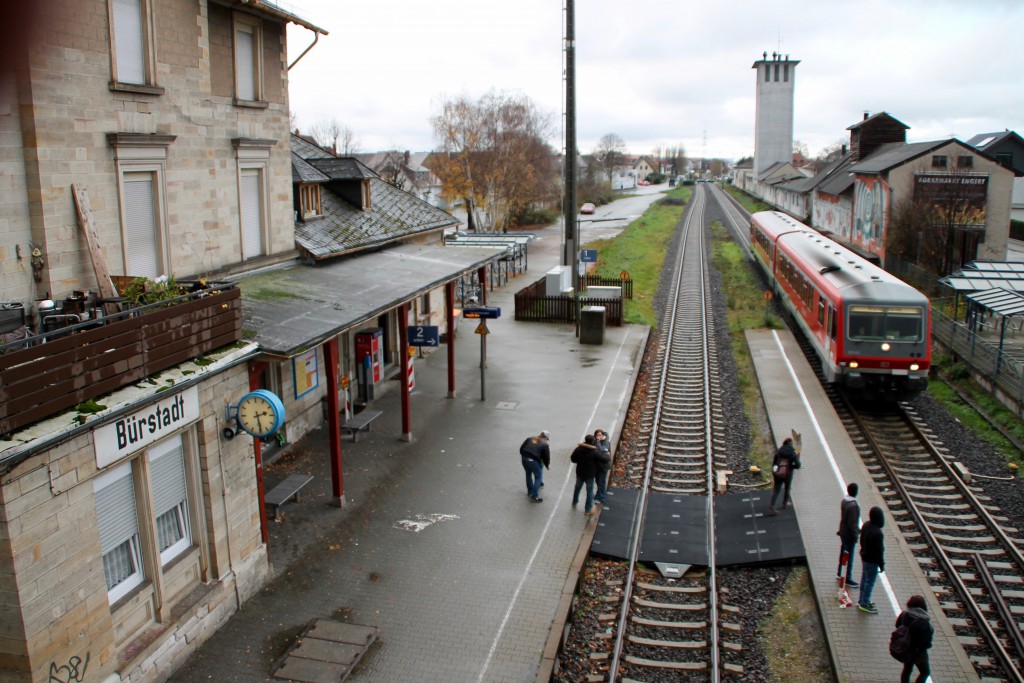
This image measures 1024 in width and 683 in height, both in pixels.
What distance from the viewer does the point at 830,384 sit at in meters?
20.3

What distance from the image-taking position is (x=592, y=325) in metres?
24.9

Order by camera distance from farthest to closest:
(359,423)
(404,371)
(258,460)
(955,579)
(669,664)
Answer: (359,423), (404,371), (258,460), (955,579), (669,664)

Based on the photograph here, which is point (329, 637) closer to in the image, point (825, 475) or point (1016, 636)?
point (1016, 636)

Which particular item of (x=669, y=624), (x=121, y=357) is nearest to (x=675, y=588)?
(x=669, y=624)

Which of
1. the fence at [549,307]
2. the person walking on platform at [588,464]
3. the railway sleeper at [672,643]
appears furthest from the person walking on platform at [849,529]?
Answer: the fence at [549,307]

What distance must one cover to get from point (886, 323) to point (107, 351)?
15.4 m

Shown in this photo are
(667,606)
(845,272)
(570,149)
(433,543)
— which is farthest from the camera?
(570,149)

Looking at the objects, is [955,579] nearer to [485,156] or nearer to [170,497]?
[170,497]

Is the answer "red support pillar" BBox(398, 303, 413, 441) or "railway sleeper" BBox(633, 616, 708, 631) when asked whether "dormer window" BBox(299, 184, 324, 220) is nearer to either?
"red support pillar" BBox(398, 303, 413, 441)

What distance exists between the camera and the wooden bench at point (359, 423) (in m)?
16.1

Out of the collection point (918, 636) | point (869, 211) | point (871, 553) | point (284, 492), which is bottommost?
point (284, 492)

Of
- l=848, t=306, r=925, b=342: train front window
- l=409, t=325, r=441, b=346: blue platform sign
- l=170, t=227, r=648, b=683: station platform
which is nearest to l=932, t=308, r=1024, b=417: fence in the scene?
l=848, t=306, r=925, b=342: train front window

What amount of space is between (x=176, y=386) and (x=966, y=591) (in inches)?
385

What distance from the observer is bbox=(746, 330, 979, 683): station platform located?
896cm
